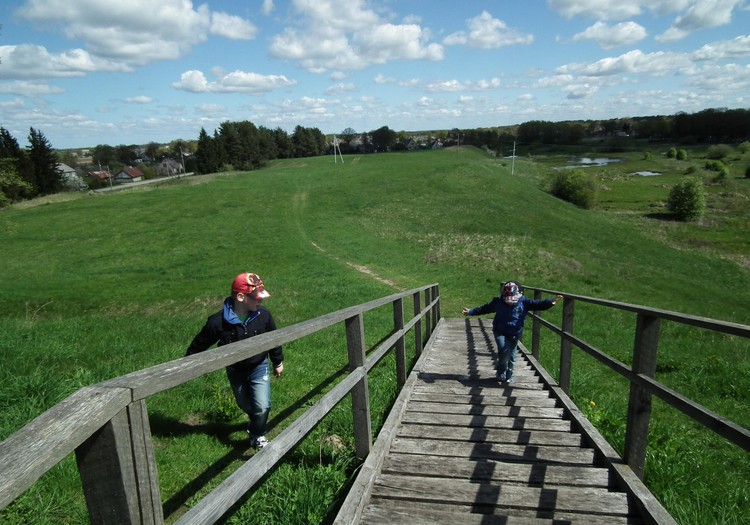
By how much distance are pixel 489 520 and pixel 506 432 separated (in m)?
1.36

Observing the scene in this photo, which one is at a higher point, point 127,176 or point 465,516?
point 465,516

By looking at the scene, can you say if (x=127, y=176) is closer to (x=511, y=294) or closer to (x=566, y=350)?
(x=511, y=294)

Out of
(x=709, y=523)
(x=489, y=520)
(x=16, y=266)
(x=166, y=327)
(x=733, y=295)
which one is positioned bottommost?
(x=733, y=295)

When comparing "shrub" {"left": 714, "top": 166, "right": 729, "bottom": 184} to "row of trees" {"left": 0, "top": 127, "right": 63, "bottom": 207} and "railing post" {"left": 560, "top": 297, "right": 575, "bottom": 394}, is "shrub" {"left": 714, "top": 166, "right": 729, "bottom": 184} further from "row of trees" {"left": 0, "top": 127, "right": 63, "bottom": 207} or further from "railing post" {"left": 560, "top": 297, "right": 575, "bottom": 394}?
"row of trees" {"left": 0, "top": 127, "right": 63, "bottom": 207}

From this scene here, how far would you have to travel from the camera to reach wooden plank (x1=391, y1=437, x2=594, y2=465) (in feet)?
12.3

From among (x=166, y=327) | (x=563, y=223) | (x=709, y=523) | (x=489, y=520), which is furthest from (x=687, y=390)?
(x=563, y=223)

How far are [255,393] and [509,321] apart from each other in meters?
3.58

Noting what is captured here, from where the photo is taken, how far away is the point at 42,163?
66750 millimetres

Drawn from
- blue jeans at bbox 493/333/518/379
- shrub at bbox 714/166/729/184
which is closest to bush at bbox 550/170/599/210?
shrub at bbox 714/166/729/184

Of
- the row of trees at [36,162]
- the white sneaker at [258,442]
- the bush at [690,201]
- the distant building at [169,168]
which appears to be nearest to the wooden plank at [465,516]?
the white sneaker at [258,442]

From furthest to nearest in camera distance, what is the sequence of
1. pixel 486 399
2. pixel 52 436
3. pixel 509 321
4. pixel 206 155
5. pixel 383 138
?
1. pixel 383 138
2. pixel 206 155
3. pixel 509 321
4. pixel 486 399
5. pixel 52 436

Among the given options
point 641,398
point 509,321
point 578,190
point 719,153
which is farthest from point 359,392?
point 719,153

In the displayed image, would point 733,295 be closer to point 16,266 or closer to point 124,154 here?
point 16,266

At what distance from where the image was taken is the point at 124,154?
534 feet
